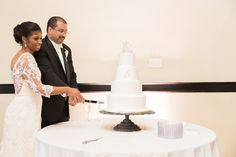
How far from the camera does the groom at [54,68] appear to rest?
2944mm

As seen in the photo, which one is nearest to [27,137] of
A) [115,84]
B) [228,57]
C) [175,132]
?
[115,84]

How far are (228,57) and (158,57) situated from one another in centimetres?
79

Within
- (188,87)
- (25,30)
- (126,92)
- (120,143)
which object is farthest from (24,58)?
(188,87)

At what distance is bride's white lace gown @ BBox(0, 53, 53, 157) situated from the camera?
9.10 feet

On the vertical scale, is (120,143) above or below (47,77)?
below

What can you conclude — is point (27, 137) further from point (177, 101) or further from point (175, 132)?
point (177, 101)

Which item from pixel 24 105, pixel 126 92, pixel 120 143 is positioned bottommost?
pixel 120 143

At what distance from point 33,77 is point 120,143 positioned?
3.13ft

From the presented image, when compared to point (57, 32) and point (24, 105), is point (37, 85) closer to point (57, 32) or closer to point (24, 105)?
point (24, 105)

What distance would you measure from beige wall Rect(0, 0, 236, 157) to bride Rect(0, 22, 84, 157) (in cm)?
123

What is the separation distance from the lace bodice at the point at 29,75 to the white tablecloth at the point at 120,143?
0.99 ft

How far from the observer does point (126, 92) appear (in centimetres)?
244

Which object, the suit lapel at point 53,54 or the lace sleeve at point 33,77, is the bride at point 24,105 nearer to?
the lace sleeve at point 33,77

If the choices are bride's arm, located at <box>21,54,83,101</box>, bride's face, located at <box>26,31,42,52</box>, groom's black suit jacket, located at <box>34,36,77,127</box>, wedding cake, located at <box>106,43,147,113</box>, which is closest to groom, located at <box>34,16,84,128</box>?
groom's black suit jacket, located at <box>34,36,77,127</box>
